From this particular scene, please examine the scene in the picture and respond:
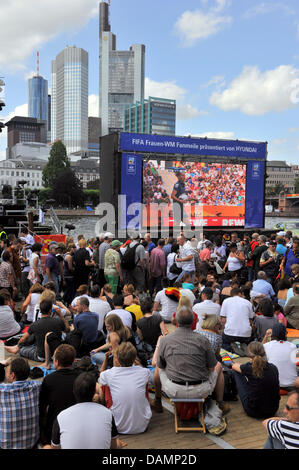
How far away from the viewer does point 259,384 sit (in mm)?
4227

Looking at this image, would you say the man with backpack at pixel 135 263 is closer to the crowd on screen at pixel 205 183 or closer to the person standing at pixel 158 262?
the person standing at pixel 158 262

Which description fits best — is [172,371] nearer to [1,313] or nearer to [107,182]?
[1,313]

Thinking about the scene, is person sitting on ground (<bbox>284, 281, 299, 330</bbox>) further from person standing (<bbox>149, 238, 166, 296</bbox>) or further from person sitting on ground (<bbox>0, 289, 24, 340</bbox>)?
person sitting on ground (<bbox>0, 289, 24, 340</bbox>)

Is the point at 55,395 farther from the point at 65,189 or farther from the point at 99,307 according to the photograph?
the point at 65,189

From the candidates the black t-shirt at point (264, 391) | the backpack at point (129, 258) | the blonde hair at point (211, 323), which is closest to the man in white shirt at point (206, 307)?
the blonde hair at point (211, 323)

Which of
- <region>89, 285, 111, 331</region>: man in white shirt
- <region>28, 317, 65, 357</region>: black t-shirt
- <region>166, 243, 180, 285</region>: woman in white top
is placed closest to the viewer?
<region>28, 317, 65, 357</region>: black t-shirt

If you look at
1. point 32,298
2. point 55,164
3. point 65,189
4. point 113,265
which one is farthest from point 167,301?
point 55,164

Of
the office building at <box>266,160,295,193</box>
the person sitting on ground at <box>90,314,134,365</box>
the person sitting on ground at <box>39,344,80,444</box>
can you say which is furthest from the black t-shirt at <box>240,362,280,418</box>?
the office building at <box>266,160,295,193</box>

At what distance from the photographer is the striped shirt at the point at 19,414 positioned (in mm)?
3447

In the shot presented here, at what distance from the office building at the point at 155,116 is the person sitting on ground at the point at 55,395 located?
557ft

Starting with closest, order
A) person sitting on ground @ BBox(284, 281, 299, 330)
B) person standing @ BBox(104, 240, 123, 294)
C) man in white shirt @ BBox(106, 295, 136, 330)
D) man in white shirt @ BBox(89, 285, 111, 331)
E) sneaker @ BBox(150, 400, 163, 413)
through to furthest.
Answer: sneaker @ BBox(150, 400, 163, 413), man in white shirt @ BBox(106, 295, 136, 330), man in white shirt @ BBox(89, 285, 111, 331), person sitting on ground @ BBox(284, 281, 299, 330), person standing @ BBox(104, 240, 123, 294)

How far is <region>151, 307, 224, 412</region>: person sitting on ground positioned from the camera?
160 inches

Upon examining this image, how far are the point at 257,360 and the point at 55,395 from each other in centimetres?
202

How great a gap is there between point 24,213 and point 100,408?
16.0 metres
